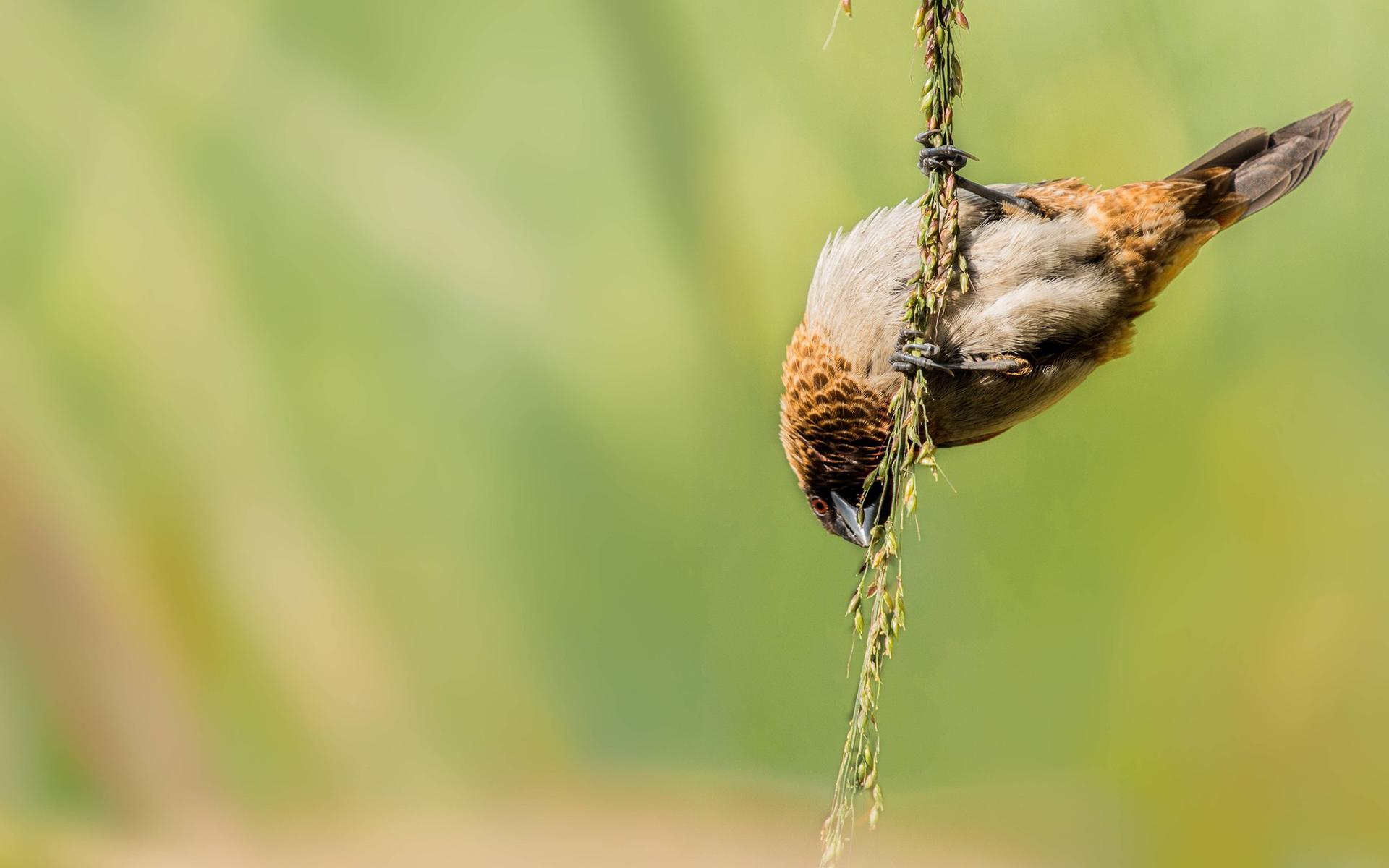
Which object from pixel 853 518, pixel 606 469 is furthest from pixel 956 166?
pixel 606 469

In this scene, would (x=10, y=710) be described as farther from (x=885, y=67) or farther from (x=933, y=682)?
(x=885, y=67)

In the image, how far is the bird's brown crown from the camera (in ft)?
3.29

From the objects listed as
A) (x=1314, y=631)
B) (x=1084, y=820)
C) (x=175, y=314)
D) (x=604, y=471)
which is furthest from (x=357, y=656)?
(x=1314, y=631)

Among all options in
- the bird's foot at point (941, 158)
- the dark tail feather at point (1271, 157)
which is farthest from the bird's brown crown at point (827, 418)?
the dark tail feather at point (1271, 157)

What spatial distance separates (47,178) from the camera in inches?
63.8

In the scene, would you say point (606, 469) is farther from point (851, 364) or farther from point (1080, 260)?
point (1080, 260)

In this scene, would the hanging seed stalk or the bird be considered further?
the bird

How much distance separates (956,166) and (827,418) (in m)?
0.29

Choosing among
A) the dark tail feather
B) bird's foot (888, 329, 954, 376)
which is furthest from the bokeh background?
bird's foot (888, 329, 954, 376)

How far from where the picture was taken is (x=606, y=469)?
A: 5.30 ft

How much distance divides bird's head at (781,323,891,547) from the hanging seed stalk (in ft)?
0.52

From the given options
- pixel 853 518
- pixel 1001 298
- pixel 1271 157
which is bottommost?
pixel 853 518

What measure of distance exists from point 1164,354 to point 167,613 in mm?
1504

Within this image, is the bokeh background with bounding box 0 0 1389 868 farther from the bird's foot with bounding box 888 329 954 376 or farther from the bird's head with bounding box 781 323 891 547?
the bird's foot with bounding box 888 329 954 376
